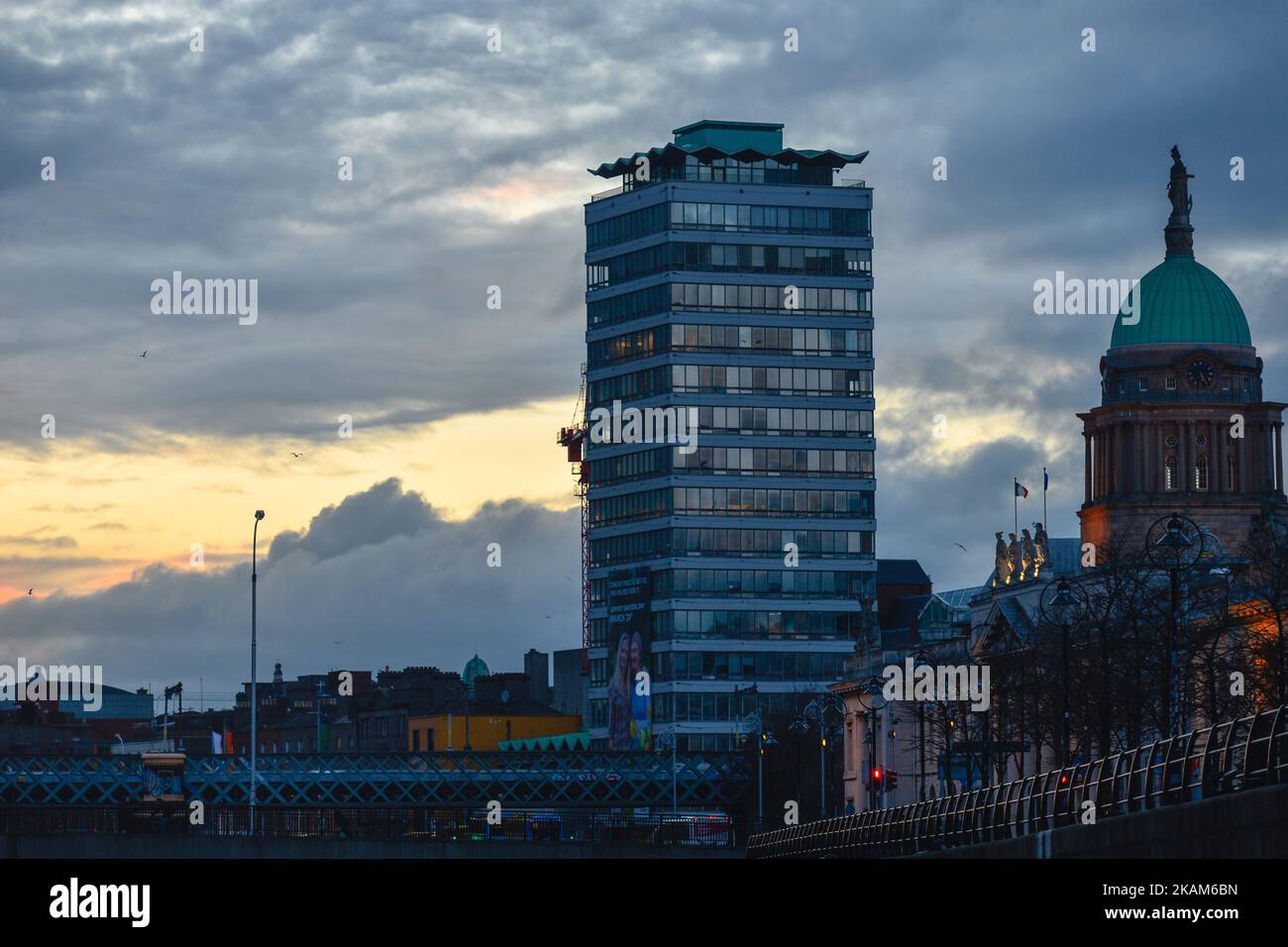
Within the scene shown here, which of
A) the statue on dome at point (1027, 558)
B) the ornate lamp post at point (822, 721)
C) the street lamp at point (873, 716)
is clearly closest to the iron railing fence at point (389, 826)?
the ornate lamp post at point (822, 721)

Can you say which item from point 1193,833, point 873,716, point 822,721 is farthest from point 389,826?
point 1193,833

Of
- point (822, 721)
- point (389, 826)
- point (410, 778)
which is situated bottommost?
point (389, 826)

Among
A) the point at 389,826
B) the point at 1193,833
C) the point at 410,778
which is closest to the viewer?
the point at 1193,833

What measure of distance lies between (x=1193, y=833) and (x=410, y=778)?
147669 millimetres

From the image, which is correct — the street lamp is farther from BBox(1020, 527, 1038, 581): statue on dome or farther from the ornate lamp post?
BBox(1020, 527, 1038, 581): statue on dome

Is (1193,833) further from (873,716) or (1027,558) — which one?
(1027,558)

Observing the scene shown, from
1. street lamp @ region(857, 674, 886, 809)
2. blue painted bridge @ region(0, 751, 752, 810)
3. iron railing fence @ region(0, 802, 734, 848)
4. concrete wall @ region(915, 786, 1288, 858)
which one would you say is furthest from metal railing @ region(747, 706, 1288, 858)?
blue painted bridge @ region(0, 751, 752, 810)

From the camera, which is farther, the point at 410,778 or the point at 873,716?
the point at 410,778

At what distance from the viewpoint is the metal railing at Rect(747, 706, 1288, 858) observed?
4308 cm

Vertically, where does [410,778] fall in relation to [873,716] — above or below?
below

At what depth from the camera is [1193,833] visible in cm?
4100

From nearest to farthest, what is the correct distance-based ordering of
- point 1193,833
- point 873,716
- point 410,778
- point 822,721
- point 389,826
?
point 1193,833, point 822,721, point 873,716, point 389,826, point 410,778
